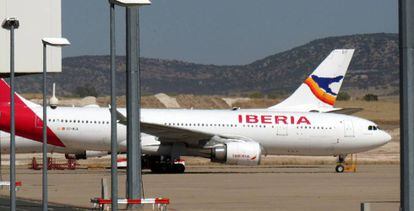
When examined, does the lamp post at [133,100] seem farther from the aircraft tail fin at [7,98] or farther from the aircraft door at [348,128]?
the aircraft door at [348,128]

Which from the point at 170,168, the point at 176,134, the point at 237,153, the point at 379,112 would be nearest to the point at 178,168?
the point at 170,168

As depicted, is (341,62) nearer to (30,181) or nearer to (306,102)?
(306,102)

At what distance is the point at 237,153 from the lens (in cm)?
5119

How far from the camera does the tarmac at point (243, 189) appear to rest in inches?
1253

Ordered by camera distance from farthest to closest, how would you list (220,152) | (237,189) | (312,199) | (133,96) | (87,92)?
(87,92) < (220,152) < (237,189) < (312,199) < (133,96)

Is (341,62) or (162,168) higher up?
(341,62)

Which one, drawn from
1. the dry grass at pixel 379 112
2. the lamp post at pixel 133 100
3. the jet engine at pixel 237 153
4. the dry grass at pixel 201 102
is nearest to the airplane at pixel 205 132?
the jet engine at pixel 237 153

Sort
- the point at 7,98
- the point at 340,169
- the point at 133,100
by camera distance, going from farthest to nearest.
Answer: the point at 340,169 → the point at 7,98 → the point at 133,100

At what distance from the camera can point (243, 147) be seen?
51.4 metres

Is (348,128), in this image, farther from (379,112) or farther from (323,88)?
(379,112)

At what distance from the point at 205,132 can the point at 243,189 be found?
1359 centimetres

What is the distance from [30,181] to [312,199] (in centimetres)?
1512

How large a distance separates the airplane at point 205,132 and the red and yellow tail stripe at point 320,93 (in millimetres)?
9103

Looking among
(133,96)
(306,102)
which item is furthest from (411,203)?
(306,102)
